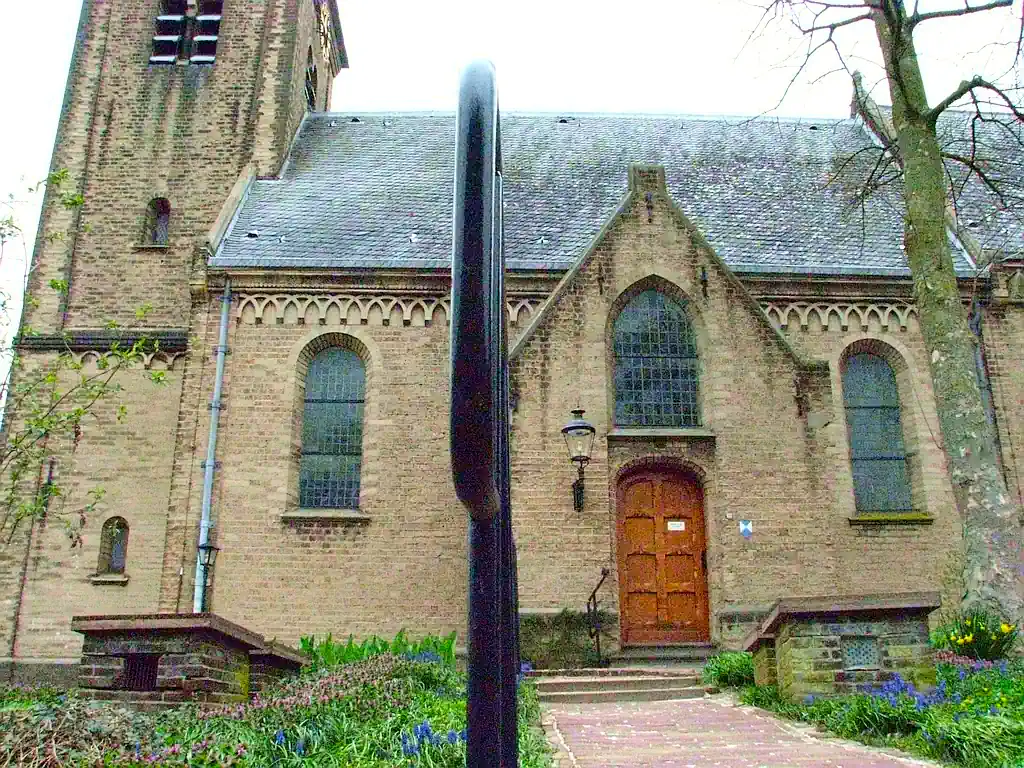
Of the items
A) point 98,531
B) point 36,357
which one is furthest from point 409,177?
point 98,531

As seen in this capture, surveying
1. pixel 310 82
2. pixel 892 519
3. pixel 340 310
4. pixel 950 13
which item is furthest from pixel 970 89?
pixel 310 82

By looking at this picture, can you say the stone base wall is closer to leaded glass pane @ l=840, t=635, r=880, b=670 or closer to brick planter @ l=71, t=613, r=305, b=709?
brick planter @ l=71, t=613, r=305, b=709

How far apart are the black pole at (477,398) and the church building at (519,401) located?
39.5 ft

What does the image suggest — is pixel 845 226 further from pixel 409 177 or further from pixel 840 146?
pixel 409 177

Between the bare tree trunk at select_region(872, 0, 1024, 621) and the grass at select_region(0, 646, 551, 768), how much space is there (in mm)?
5245

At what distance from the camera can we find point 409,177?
21188 millimetres

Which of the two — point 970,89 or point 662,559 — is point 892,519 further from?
point 970,89

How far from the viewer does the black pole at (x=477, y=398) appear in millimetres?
1883

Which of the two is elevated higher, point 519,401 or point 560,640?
point 519,401

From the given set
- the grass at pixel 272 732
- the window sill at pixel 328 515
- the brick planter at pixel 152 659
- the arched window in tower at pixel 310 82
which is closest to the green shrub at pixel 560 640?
the window sill at pixel 328 515

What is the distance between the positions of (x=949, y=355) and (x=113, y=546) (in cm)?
1416

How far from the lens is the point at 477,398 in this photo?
1.88 m

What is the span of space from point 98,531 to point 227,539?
124 inches

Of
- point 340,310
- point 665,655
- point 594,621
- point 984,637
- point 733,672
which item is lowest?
point 733,672
